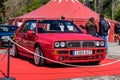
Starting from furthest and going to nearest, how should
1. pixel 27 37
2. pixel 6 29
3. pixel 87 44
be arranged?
pixel 6 29 < pixel 27 37 < pixel 87 44

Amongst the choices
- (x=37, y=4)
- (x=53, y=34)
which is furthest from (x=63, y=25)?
(x=37, y=4)

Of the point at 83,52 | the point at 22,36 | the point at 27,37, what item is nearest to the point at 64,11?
the point at 22,36

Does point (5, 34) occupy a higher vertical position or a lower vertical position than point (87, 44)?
lower

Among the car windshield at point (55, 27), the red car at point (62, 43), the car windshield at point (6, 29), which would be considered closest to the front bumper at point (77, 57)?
the red car at point (62, 43)

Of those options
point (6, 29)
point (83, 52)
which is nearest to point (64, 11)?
point (6, 29)

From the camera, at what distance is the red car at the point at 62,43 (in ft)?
39.1

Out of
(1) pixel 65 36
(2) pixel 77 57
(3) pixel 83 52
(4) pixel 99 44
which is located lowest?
(2) pixel 77 57

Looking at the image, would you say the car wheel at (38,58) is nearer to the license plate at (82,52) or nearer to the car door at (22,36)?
the license plate at (82,52)

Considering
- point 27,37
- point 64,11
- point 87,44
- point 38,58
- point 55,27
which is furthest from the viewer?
point 64,11

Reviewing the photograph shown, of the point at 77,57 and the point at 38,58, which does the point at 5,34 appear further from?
the point at 77,57

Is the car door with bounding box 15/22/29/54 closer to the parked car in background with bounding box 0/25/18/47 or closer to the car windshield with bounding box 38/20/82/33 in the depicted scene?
the car windshield with bounding box 38/20/82/33

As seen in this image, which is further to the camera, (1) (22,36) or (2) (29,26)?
(1) (22,36)

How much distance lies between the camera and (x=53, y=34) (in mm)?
12969

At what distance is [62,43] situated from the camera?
1195 centimetres
